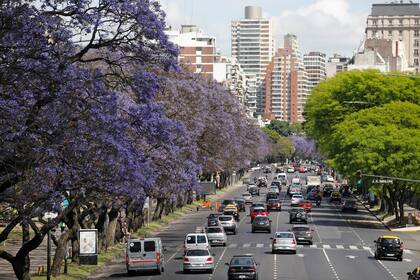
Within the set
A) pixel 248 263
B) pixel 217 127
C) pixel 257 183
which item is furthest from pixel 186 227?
pixel 257 183

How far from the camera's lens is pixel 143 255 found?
54.7 meters

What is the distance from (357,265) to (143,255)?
12.9 metres

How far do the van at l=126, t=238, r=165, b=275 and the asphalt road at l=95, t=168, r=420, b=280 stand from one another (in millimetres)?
515

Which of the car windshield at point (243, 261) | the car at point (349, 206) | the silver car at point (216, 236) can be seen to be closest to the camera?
the car windshield at point (243, 261)

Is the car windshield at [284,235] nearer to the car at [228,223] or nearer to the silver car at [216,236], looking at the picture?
the silver car at [216,236]

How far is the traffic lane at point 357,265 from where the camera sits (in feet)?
179

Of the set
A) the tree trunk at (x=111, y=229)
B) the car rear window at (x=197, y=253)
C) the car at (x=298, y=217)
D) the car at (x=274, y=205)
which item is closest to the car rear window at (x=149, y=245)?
the car rear window at (x=197, y=253)

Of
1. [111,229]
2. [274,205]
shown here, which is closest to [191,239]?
[111,229]

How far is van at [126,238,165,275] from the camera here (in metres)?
54.4

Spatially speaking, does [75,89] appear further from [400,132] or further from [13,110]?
[400,132]

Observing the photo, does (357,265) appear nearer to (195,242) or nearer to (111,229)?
(195,242)

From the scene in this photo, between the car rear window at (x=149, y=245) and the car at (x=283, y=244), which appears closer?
the car rear window at (x=149, y=245)

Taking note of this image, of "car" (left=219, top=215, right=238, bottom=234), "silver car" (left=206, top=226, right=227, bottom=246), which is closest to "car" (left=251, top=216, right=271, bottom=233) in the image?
"car" (left=219, top=215, right=238, bottom=234)

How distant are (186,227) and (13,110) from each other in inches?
2416
